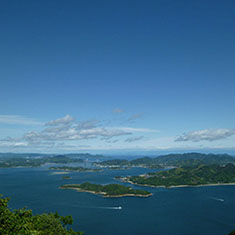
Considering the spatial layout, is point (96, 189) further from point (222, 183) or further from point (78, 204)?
point (222, 183)

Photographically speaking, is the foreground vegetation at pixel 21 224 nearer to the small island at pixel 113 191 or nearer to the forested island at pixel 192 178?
the small island at pixel 113 191

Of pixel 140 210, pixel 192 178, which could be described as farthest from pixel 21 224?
pixel 192 178

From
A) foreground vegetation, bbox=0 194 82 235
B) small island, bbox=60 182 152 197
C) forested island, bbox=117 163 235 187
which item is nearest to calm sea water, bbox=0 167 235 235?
small island, bbox=60 182 152 197

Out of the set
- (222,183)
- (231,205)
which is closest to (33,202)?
(231,205)

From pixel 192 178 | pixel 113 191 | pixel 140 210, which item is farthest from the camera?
pixel 192 178

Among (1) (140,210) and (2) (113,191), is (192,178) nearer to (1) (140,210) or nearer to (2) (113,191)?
(2) (113,191)

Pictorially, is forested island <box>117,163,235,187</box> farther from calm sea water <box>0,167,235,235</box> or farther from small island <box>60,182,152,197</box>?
small island <box>60,182,152,197</box>

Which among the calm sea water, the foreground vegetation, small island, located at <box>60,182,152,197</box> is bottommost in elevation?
the calm sea water
